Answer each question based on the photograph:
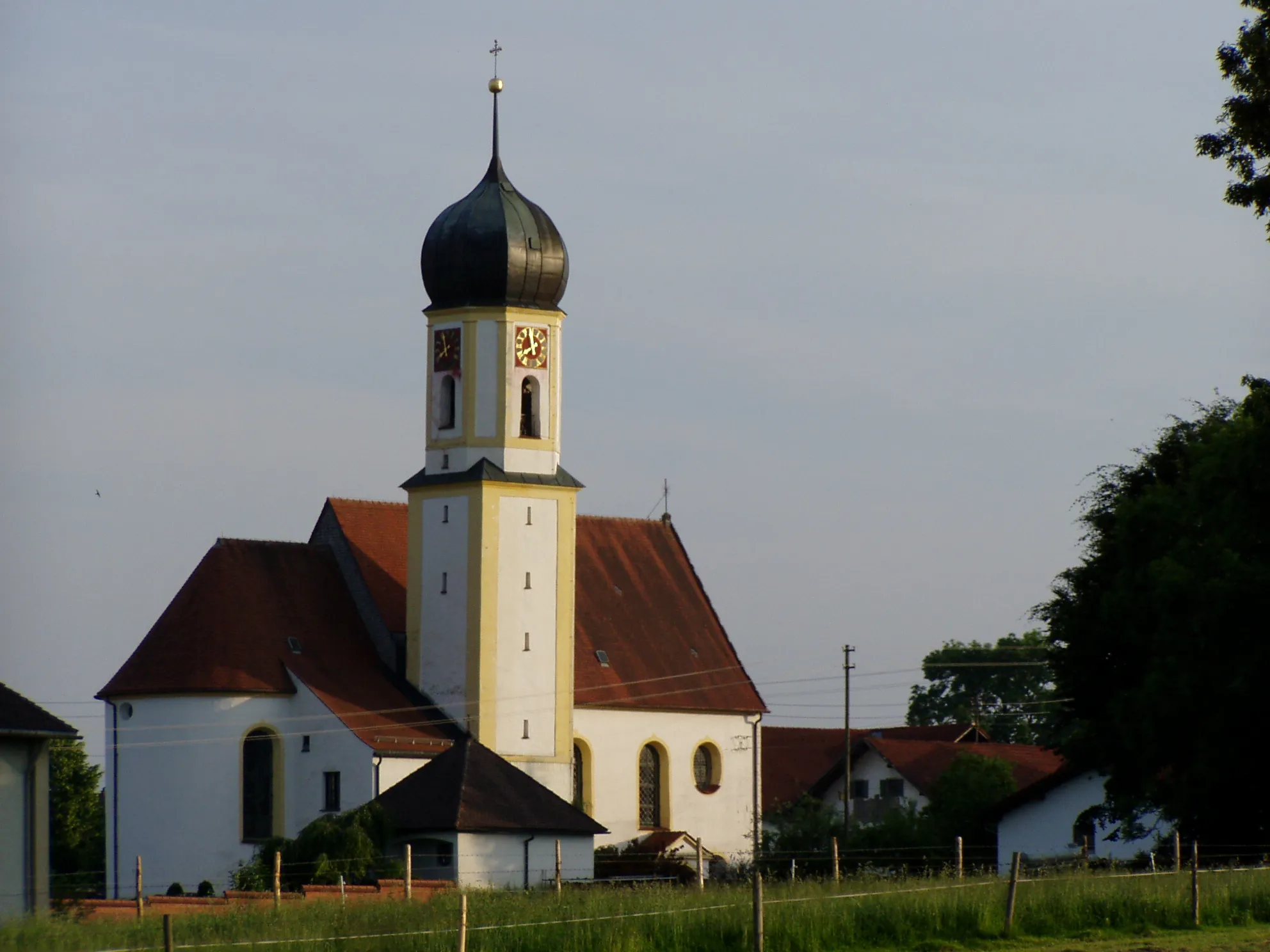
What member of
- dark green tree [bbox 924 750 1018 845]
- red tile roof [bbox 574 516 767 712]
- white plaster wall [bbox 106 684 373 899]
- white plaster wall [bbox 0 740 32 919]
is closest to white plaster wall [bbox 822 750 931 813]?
dark green tree [bbox 924 750 1018 845]

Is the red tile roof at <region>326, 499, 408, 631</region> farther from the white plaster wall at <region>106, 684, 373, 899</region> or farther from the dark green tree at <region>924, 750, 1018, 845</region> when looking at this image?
the dark green tree at <region>924, 750, 1018, 845</region>

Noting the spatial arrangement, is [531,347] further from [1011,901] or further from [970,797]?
[1011,901]

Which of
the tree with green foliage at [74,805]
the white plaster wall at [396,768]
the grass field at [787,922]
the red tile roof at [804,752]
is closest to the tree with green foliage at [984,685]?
the red tile roof at [804,752]

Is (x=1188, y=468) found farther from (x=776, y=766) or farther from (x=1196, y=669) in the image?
(x=776, y=766)

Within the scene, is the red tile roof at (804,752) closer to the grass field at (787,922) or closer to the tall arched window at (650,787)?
the tall arched window at (650,787)

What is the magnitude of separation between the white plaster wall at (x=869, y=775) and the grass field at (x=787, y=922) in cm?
3799

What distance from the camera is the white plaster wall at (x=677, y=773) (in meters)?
54.4

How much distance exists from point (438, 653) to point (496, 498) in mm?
3497

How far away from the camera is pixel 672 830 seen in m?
55.5

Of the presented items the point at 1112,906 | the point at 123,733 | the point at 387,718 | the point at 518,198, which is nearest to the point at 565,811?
the point at 387,718

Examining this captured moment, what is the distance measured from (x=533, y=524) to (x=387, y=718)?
5.27 m

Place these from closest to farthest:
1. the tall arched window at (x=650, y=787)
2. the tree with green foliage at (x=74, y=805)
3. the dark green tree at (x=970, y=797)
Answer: the dark green tree at (x=970, y=797) < the tall arched window at (x=650, y=787) < the tree with green foliage at (x=74, y=805)

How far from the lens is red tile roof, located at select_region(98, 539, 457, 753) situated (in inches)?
1954

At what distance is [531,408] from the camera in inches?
2071
